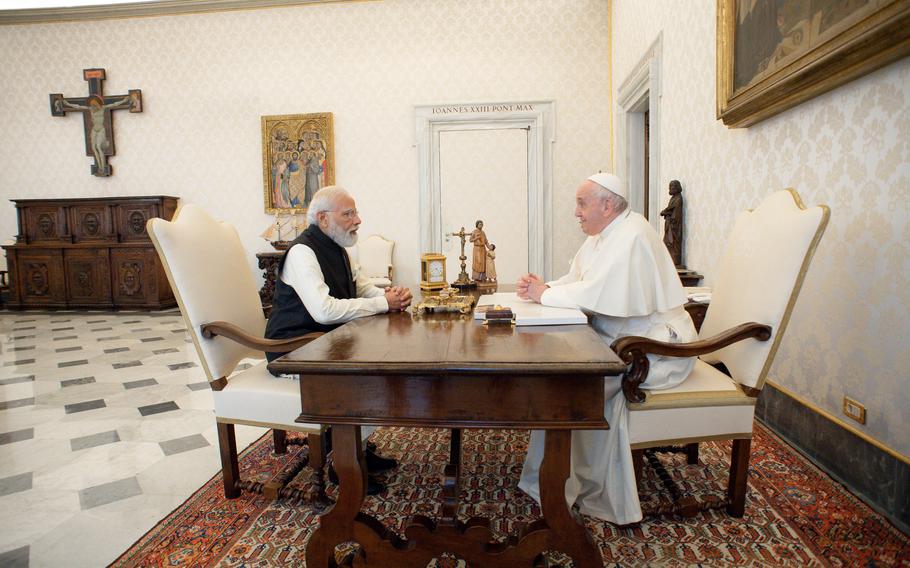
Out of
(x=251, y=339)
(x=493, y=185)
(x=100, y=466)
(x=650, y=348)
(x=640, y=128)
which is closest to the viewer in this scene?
(x=650, y=348)

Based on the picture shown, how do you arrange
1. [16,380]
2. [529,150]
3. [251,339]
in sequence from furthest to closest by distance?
[529,150]
[16,380]
[251,339]

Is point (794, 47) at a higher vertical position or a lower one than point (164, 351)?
higher

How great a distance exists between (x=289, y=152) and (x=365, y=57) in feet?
5.91

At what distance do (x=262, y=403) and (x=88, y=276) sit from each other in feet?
25.4

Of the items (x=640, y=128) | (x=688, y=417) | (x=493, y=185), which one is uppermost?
(x=640, y=128)

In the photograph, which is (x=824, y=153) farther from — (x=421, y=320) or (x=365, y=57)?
(x=365, y=57)

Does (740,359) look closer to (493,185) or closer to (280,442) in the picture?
(280,442)

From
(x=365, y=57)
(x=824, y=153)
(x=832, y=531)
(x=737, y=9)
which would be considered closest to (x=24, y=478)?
(x=832, y=531)

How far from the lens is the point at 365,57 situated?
7.75 metres

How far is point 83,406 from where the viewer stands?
3.83 meters

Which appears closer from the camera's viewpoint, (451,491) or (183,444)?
(451,491)

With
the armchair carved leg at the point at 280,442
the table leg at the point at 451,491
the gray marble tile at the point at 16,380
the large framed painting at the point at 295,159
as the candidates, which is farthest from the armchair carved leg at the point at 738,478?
the large framed painting at the point at 295,159

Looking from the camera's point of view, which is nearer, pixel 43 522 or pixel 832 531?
pixel 832 531

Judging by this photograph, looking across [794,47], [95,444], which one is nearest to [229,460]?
[95,444]
